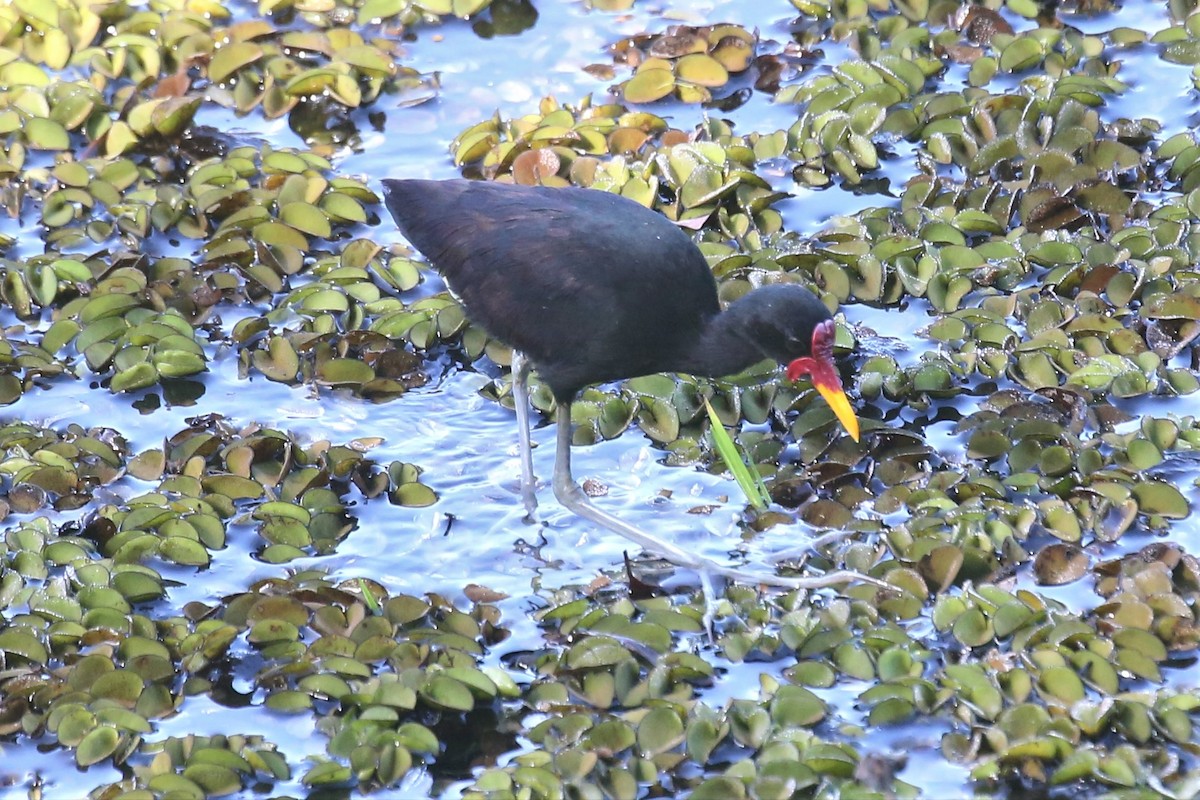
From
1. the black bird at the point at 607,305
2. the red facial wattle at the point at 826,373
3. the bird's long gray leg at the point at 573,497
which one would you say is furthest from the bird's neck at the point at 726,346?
the bird's long gray leg at the point at 573,497

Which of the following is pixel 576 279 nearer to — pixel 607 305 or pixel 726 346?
pixel 607 305

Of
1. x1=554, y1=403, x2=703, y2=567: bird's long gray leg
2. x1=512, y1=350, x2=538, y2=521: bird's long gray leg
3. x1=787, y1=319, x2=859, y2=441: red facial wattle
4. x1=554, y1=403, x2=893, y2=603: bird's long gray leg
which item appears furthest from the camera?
x1=512, y1=350, x2=538, y2=521: bird's long gray leg

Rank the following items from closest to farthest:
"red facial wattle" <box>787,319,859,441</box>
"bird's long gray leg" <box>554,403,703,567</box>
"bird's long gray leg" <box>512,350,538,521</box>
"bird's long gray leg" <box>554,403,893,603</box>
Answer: "bird's long gray leg" <box>554,403,893,603</box> → "red facial wattle" <box>787,319,859,441</box> → "bird's long gray leg" <box>554,403,703,567</box> → "bird's long gray leg" <box>512,350,538,521</box>

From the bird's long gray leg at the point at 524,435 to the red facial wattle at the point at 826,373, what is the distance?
99cm

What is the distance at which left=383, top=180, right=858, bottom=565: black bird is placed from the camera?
204 inches

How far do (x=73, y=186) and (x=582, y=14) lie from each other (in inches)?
109

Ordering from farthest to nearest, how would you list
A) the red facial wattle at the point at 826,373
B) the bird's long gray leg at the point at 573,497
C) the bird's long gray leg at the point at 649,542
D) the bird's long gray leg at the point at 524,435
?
the bird's long gray leg at the point at 524,435 → the bird's long gray leg at the point at 573,497 → the red facial wattle at the point at 826,373 → the bird's long gray leg at the point at 649,542

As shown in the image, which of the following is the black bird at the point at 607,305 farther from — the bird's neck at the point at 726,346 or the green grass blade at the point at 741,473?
the green grass blade at the point at 741,473

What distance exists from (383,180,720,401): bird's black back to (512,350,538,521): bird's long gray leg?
0.22m

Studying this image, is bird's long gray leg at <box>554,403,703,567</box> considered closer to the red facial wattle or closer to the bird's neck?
the bird's neck

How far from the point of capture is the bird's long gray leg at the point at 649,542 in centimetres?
503

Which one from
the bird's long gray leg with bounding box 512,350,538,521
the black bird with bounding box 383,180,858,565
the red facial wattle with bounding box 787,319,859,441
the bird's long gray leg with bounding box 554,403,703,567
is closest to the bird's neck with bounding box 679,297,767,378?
the black bird with bounding box 383,180,858,565

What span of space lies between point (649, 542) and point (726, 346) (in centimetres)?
69

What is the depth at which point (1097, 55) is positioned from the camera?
7.56 meters
